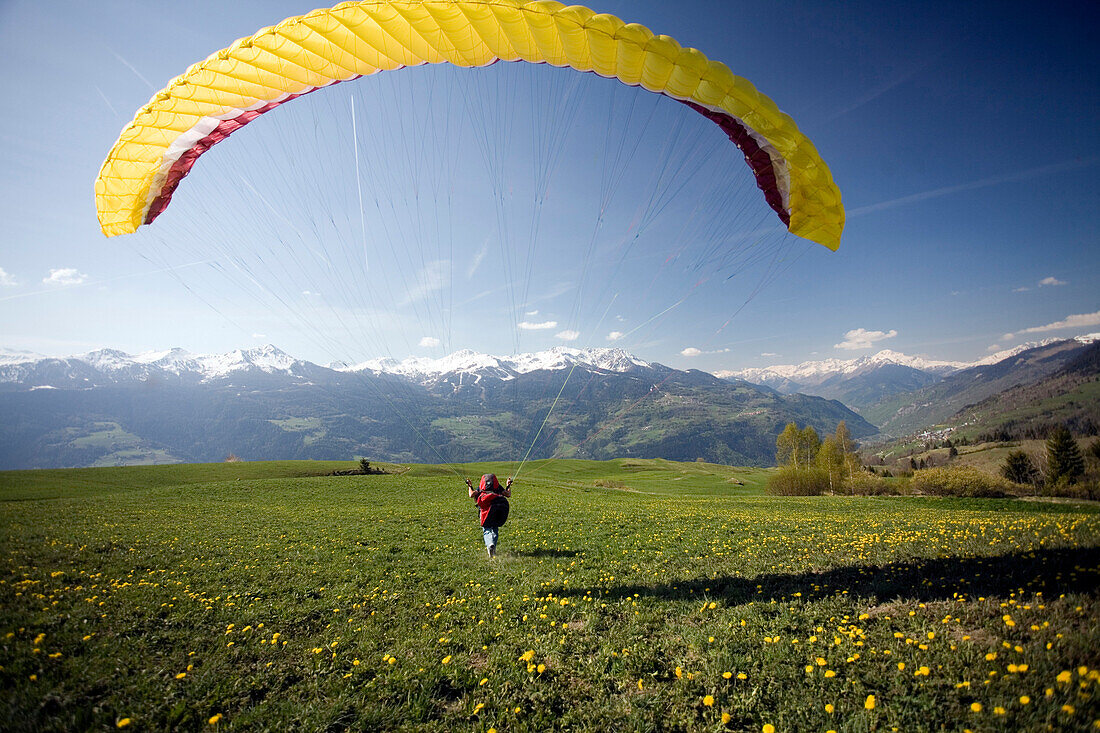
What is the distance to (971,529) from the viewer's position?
10.0 meters

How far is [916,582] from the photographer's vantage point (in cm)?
660

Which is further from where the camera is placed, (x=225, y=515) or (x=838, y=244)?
(x=225, y=515)

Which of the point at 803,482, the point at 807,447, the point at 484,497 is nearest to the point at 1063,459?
the point at 807,447

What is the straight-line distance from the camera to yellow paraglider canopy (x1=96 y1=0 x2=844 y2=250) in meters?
8.75

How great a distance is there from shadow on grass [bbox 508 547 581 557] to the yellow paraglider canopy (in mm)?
10012

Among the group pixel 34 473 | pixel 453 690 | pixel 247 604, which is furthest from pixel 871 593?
pixel 34 473

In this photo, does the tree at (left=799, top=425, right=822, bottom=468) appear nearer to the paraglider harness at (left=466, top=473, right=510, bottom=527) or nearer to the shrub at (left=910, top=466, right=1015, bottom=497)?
the shrub at (left=910, top=466, right=1015, bottom=497)

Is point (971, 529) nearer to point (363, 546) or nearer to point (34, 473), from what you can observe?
point (363, 546)

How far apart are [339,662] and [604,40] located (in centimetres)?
1190

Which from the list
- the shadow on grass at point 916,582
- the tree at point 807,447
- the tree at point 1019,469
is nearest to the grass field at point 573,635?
the shadow on grass at point 916,582

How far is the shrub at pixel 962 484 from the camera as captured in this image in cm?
3516

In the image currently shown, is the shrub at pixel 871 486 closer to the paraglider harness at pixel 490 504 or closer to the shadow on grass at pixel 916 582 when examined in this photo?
the shadow on grass at pixel 916 582

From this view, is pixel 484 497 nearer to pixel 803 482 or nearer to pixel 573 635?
pixel 573 635

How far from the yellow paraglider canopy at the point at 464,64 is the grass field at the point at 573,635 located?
24.9 ft
